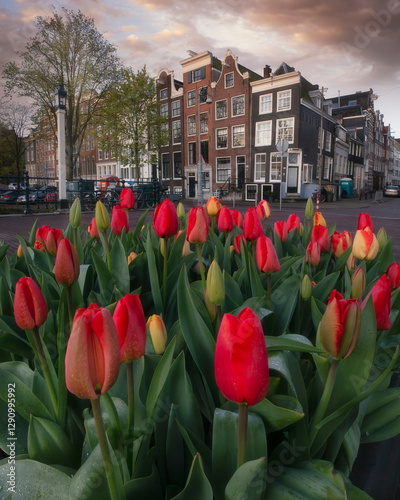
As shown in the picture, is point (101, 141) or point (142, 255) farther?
point (101, 141)

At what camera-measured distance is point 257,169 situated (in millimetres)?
23391

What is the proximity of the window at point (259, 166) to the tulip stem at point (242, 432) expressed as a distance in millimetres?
23485

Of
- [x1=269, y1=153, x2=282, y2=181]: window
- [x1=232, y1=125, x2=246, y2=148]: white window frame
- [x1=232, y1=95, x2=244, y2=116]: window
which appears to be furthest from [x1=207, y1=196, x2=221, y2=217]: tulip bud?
[x1=232, y1=95, x2=244, y2=116]: window

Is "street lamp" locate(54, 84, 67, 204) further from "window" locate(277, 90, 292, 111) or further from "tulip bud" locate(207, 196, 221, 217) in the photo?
"window" locate(277, 90, 292, 111)

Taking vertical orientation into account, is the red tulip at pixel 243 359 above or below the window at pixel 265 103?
below

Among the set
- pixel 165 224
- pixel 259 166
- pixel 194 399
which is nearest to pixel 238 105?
pixel 259 166

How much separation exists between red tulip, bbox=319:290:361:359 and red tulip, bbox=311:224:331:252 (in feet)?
2.72

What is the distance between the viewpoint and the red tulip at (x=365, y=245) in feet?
3.87

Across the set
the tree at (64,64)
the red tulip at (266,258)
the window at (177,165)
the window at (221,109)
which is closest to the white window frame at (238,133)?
the window at (221,109)

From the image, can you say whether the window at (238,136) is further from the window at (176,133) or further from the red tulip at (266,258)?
the red tulip at (266,258)

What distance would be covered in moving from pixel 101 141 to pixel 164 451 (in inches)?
886

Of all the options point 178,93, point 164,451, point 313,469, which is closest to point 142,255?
point 164,451

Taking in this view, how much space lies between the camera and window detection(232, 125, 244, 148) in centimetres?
2389

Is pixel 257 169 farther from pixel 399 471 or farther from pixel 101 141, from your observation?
pixel 399 471
